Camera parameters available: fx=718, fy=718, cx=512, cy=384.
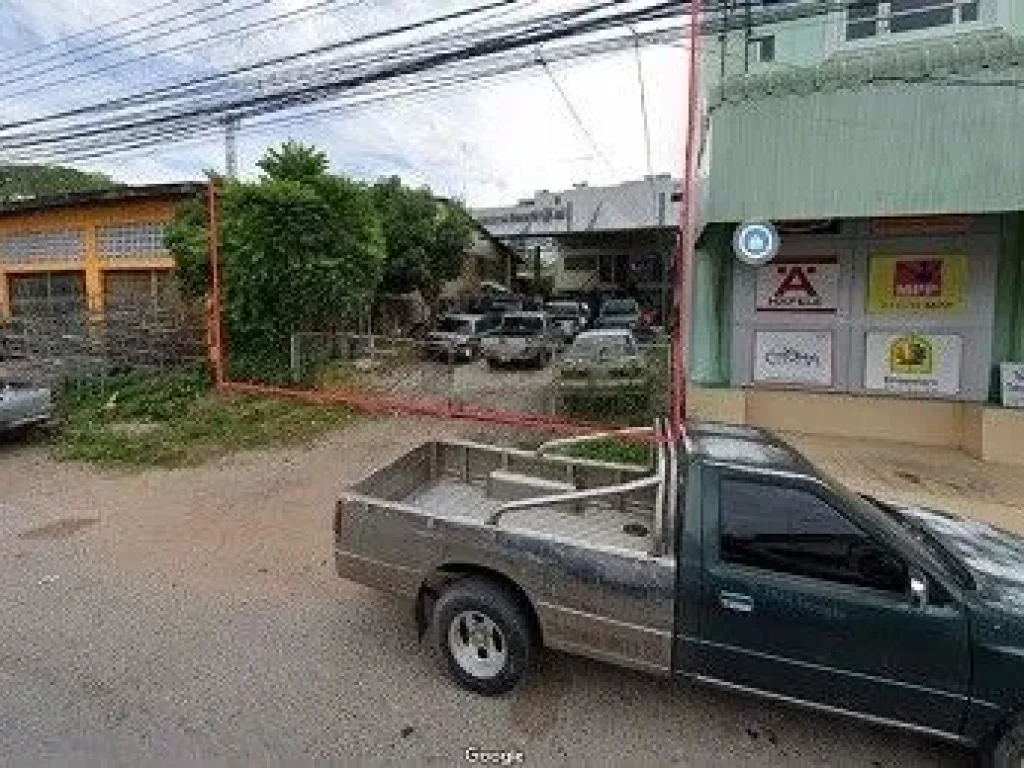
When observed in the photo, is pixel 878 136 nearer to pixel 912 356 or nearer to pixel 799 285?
pixel 799 285

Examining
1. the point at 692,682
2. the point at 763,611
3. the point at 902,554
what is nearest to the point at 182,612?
the point at 692,682

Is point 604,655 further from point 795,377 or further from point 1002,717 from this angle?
point 795,377

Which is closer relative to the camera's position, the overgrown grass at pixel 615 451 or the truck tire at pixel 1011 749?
the truck tire at pixel 1011 749

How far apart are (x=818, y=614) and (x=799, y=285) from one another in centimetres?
792

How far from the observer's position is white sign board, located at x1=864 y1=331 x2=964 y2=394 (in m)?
9.61

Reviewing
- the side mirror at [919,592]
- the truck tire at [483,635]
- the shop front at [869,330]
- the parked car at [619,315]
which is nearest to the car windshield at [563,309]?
the parked car at [619,315]

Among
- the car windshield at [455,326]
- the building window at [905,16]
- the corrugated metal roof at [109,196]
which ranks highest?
the building window at [905,16]

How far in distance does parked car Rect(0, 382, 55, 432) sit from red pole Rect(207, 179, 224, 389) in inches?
118

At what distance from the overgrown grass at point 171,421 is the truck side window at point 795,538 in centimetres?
753

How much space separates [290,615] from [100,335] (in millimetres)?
11073

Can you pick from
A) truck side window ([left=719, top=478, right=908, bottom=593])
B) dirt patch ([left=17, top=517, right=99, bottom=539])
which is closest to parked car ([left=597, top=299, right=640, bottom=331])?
dirt patch ([left=17, top=517, right=99, bottom=539])

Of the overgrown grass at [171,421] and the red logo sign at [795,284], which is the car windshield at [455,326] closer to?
the overgrown grass at [171,421]

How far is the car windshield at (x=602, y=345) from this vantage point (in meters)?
12.8

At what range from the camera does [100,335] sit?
538 inches
